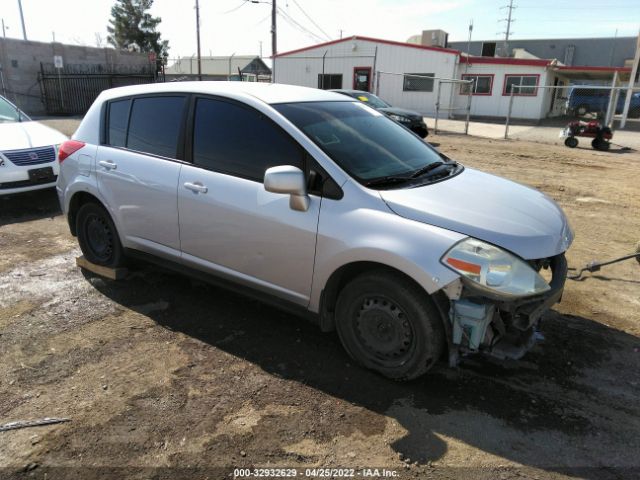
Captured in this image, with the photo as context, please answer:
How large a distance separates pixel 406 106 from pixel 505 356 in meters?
28.3

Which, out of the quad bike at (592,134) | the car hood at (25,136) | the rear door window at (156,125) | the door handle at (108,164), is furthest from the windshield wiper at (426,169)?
the quad bike at (592,134)

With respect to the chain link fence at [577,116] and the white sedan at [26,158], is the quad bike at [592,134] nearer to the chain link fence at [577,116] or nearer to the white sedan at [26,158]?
the chain link fence at [577,116]

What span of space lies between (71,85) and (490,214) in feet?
86.4

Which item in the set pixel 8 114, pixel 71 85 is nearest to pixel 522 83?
pixel 71 85

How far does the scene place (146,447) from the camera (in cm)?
263

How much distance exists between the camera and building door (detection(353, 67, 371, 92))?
29.6 m

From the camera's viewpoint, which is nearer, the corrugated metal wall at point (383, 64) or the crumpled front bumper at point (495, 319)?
the crumpled front bumper at point (495, 319)

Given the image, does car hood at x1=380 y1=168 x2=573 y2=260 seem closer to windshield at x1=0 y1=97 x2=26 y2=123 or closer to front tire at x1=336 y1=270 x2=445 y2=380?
front tire at x1=336 y1=270 x2=445 y2=380

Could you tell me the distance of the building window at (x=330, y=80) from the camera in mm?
30609

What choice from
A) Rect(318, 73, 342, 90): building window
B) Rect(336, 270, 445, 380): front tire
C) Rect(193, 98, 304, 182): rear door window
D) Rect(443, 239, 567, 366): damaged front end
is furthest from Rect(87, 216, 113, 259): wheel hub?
Rect(318, 73, 342, 90): building window

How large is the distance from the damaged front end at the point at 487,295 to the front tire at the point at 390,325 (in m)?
0.14

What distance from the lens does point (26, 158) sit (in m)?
6.94

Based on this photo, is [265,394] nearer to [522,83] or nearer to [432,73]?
[432,73]

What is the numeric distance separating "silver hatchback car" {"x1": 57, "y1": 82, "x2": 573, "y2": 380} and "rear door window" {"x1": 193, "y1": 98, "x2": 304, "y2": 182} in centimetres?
1
